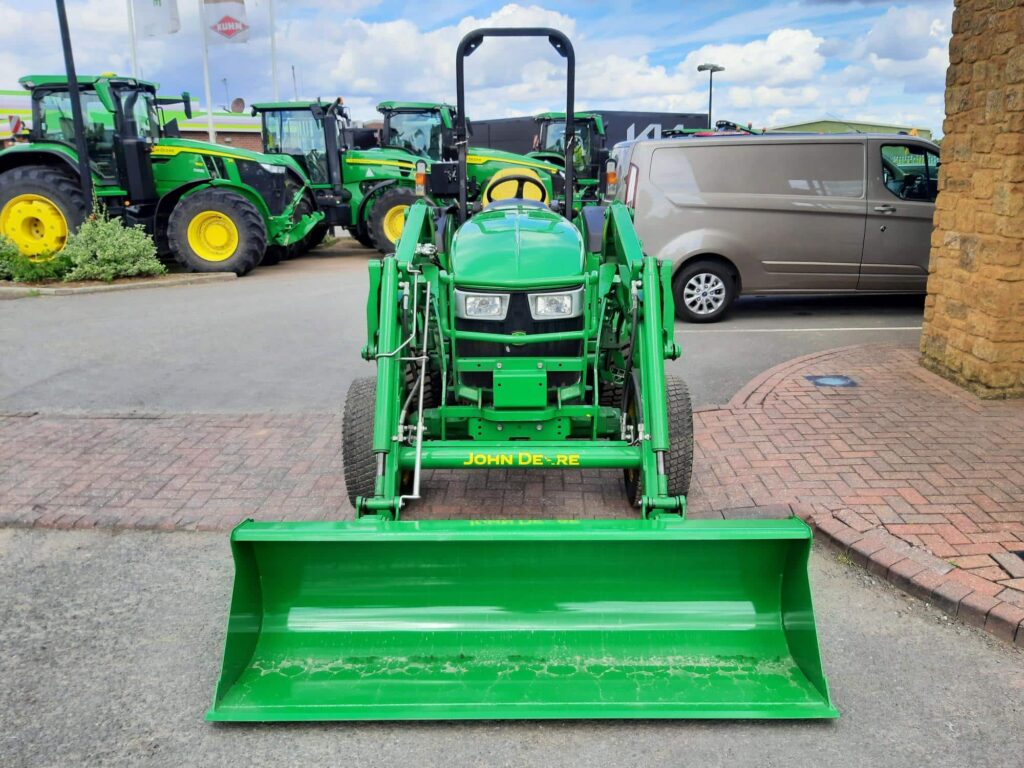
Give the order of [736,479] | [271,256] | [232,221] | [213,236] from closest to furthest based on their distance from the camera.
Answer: [736,479] → [232,221] → [213,236] → [271,256]

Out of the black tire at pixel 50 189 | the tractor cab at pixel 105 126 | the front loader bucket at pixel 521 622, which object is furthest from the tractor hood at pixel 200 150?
the front loader bucket at pixel 521 622

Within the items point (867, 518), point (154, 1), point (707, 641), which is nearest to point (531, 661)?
point (707, 641)

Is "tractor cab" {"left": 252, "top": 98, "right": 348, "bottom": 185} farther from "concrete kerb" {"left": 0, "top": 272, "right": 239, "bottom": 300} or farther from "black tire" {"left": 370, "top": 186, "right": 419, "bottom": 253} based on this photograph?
"concrete kerb" {"left": 0, "top": 272, "right": 239, "bottom": 300}

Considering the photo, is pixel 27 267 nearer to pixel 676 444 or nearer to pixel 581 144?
pixel 581 144

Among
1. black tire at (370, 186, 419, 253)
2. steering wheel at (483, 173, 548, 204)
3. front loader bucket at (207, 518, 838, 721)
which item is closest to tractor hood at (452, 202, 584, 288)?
steering wheel at (483, 173, 548, 204)

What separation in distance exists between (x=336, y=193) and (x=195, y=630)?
1281cm

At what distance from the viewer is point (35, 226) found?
13180mm

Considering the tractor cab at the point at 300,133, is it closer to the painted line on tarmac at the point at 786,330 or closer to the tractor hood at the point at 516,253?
the painted line on tarmac at the point at 786,330

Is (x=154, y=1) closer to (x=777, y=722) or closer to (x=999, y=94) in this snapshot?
(x=999, y=94)

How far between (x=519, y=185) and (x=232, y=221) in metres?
8.53

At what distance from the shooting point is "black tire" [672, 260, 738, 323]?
30.9ft

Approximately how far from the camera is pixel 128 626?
3.61m

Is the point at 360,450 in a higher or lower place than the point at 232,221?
lower

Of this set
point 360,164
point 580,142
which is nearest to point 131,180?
point 360,164
